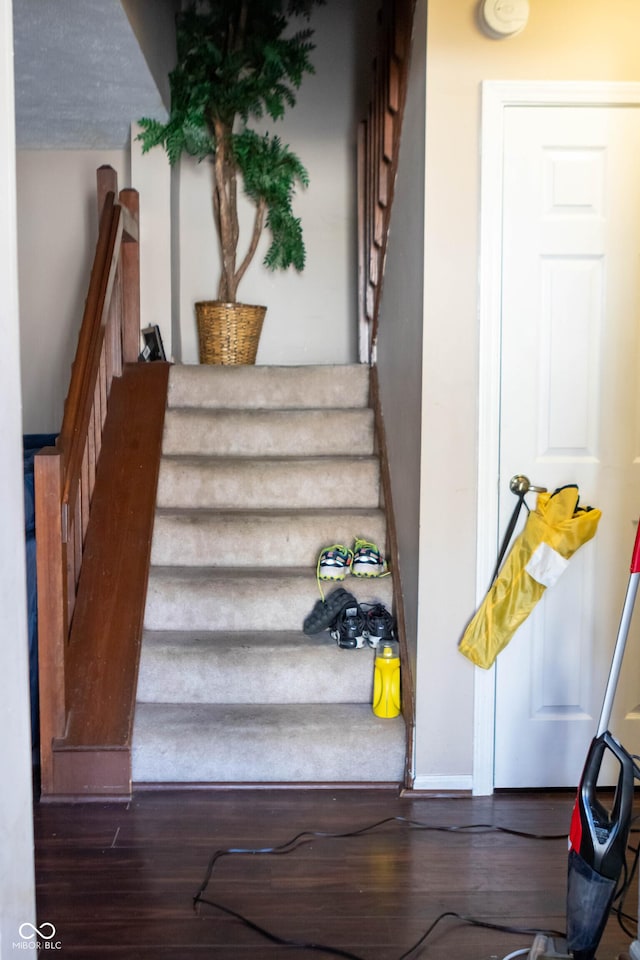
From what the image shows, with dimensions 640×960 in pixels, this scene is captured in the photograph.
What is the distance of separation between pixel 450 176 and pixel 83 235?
263cm

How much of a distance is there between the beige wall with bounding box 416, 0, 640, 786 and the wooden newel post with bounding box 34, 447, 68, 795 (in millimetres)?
1069

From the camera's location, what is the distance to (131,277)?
13.1 ft

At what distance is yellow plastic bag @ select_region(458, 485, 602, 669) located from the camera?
235 cm

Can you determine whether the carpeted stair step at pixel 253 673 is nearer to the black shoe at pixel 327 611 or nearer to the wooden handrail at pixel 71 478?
the black shoe at pixel 327 611

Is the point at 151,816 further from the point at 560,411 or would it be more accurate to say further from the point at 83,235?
the point at 83,235

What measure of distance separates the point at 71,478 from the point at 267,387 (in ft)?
4.42

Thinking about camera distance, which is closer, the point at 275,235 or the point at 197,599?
the point at 197,599

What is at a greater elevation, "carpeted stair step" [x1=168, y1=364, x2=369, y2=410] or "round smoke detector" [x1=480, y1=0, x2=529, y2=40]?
"round smoke detector" [x1=480, y1=0, x2=529, y2=40]

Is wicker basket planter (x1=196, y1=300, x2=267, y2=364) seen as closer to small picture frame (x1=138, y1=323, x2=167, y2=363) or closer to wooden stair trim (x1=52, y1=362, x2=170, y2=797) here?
small picture frame (x1=138, y1=323, x2=167, y2=363)

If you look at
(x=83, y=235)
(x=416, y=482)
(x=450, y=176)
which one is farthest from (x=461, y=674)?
(x=83, y=235)

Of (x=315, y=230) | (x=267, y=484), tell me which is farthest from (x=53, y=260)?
(x=267, y=484)

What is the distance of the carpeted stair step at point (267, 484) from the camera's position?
3.29m

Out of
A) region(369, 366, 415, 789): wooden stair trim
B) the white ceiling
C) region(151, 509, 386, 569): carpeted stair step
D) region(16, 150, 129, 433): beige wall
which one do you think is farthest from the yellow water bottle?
region(16, 150, 129, 433): beige wall

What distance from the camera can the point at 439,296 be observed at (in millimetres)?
2467
